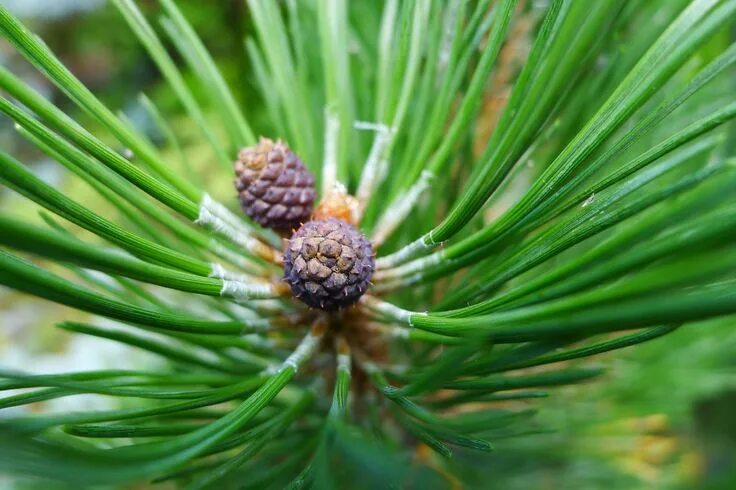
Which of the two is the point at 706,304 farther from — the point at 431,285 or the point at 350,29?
the point at 350,29

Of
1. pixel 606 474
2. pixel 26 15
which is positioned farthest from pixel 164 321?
pixel 26 15

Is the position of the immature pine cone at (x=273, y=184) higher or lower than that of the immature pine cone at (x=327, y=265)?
higher

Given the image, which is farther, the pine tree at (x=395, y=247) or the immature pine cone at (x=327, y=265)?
the immature pine cone at (x=327, y=265)

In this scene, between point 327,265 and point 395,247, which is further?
point 395,247
